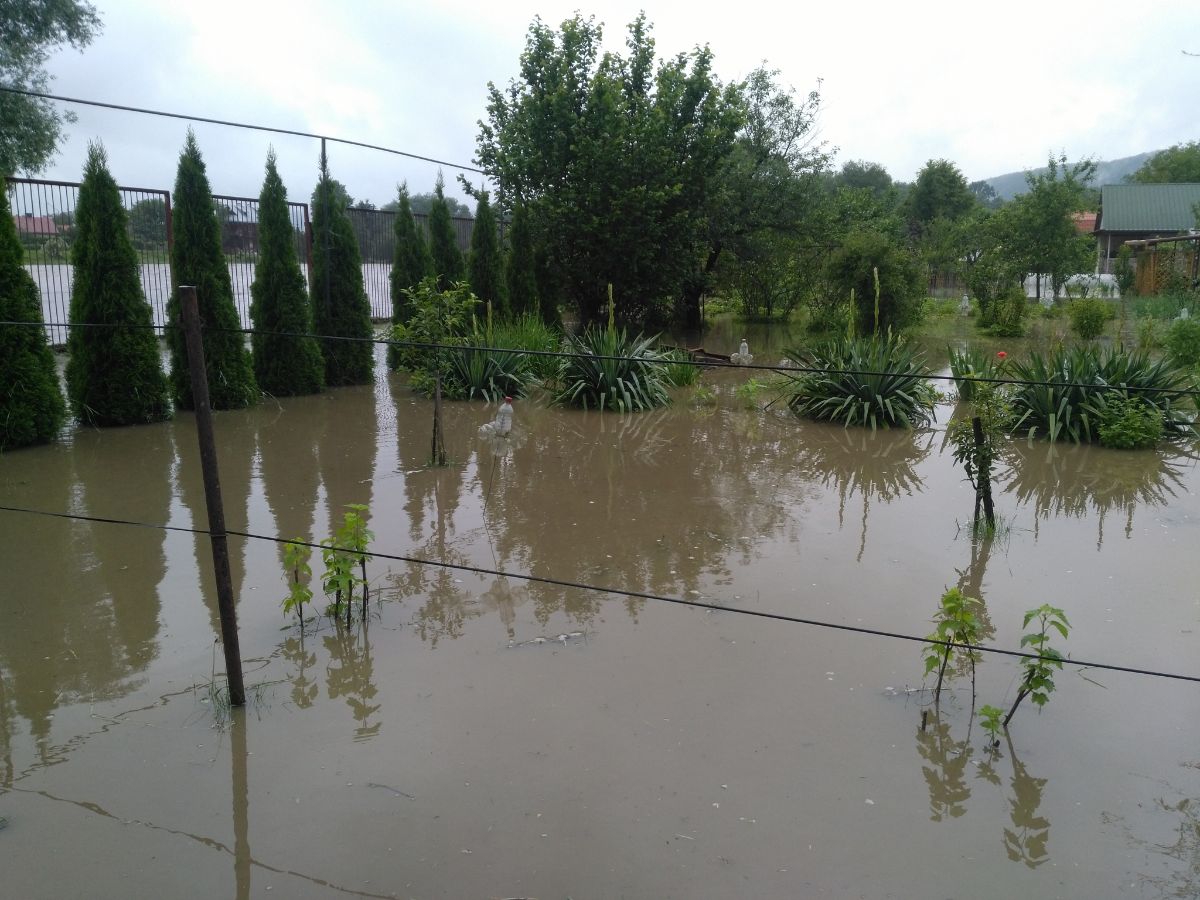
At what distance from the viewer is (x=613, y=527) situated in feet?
20.5

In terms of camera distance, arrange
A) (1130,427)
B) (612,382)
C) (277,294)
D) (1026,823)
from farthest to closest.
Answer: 1. (277,294)
2. (612,382)
3. (1130,427)
4. (1026,823)

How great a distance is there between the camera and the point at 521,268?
49.9 feet

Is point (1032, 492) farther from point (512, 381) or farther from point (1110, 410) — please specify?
point (512, 381)

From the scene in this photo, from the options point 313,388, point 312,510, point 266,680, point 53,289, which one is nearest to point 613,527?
point 312,510

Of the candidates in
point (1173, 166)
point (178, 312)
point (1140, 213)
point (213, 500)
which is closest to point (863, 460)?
point (213, 500)

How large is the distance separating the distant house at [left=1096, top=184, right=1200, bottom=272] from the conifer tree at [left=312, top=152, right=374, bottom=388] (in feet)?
121

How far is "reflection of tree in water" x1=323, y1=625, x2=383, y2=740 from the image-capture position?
3734mm

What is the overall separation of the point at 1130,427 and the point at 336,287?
9384 mm

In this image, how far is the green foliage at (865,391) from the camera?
9.83m

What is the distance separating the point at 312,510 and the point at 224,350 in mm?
4567

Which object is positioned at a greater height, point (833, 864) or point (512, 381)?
point (512, 381)

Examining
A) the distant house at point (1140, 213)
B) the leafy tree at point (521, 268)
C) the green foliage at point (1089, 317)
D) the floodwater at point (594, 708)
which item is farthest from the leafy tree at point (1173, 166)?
the floodwater at point (594, 708)

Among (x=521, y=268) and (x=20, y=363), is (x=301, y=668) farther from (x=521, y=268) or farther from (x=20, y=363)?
(x=521, y=268)

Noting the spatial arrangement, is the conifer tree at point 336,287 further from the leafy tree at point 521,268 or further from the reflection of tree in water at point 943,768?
the reflection of tree in water at point 943,768
